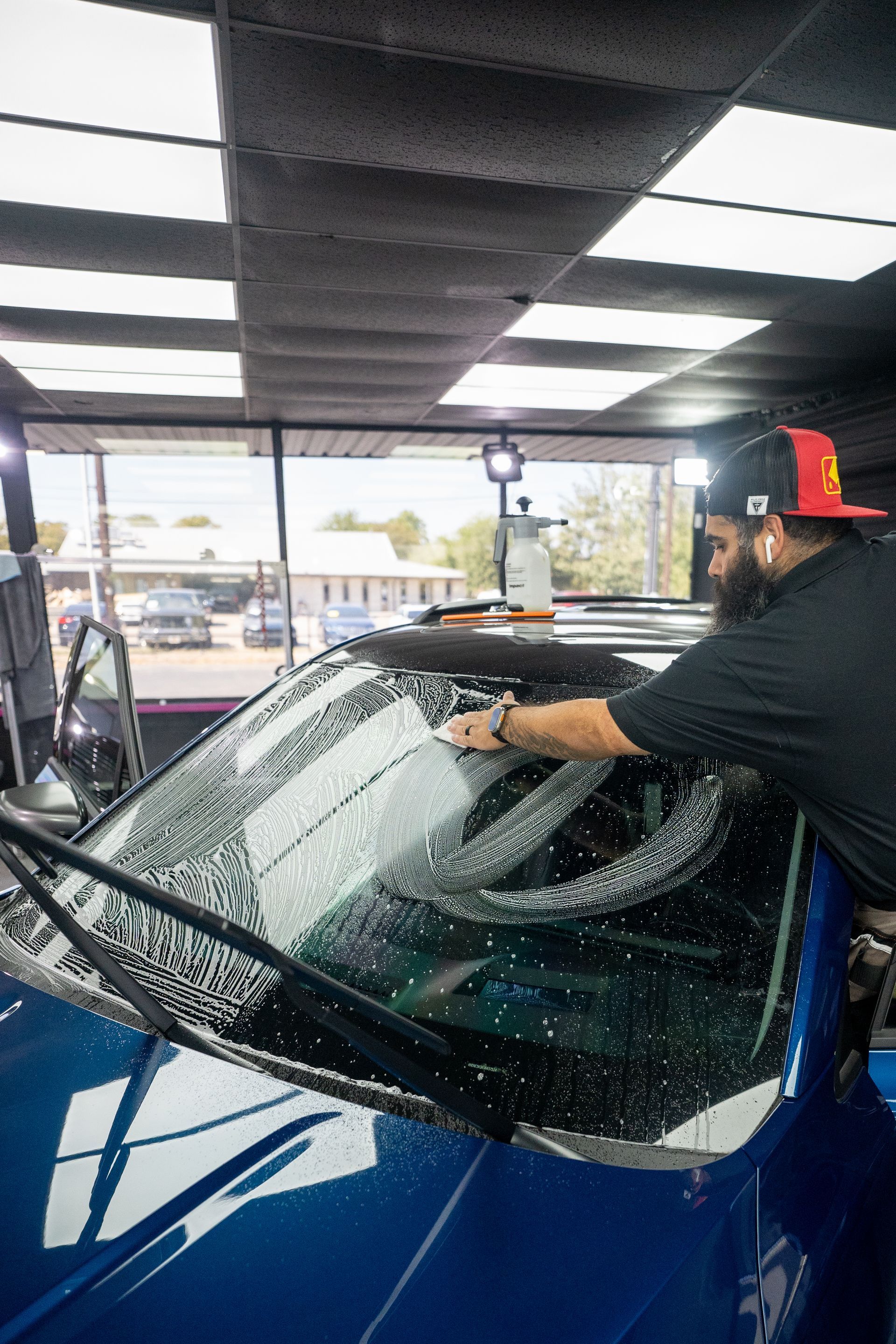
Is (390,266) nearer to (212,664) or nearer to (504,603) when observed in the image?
(504,603)

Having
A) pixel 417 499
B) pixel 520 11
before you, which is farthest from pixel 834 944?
pixel 417 499

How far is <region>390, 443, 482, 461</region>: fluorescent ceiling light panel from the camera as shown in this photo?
21.9 ft

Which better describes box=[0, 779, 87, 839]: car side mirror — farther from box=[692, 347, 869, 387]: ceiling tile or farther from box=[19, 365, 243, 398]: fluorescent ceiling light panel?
box=[692, 347, 869, 387]: ceiling tile


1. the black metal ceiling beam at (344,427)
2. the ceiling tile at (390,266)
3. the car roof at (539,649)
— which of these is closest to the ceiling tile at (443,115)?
the ceiling tile at (390,266)

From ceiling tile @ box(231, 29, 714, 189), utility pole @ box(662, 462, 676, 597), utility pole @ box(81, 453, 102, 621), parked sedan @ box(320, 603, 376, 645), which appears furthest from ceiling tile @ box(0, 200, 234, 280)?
utility pole @ box(662, 462, 676, 597)

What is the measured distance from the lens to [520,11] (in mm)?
1693

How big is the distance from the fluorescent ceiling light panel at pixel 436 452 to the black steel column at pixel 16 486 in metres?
2.94

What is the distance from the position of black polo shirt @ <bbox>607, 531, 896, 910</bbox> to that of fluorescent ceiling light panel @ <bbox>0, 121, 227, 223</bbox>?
2224mm

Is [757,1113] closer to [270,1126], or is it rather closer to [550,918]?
[550,918]

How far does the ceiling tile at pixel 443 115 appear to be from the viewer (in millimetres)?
1880

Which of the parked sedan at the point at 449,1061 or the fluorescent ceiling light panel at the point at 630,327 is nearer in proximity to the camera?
the parked sedan at the point at 449,1061

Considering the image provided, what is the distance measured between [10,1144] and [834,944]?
2.91 feet

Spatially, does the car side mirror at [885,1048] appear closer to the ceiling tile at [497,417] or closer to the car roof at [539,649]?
the car roof at [539,649]

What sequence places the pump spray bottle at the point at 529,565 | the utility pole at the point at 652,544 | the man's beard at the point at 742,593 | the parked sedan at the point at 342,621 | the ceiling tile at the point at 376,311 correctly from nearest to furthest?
the man's beard at the point at 742,593
the pump spray bottle at the point at 529,565
the ceiling tile at the point at 376,311
the parked sedan at the point at 342,621
the utility pole at the point at 652,544
